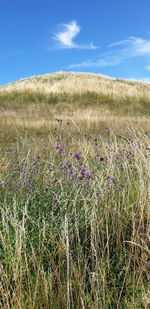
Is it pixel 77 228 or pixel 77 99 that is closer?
pixel 77 228

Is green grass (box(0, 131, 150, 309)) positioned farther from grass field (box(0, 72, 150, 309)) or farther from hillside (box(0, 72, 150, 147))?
hillside (box(0, 72, 150, 147))

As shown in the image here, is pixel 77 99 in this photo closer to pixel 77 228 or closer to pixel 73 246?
pixel 73 246

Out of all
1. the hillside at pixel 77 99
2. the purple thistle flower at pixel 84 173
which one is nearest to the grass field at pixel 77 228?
the purple thistle flower at pixel 84 173

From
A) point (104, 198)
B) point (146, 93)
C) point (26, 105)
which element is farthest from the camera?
point (146, 93)

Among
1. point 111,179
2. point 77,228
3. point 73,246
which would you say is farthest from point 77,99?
point 77,228

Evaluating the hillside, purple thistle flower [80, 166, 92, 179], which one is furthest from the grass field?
the hillside

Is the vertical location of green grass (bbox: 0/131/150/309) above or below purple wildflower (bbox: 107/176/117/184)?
below

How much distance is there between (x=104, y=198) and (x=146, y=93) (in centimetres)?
2170

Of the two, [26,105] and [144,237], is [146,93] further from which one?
[144,237]

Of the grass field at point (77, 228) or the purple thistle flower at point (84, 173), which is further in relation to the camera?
the purple thistle flower at point (84, 173)

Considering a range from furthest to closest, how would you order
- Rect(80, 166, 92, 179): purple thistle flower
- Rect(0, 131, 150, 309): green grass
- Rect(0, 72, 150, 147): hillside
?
Rect(0, 72, 150, 147): hillside → Rect(80, 166, 92, 179): purple thistle flower → Rect(0, 131, 150, 309): green grass

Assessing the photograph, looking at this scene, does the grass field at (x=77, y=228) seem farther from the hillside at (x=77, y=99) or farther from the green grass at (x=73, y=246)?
the hillside at (x=77, y=99)

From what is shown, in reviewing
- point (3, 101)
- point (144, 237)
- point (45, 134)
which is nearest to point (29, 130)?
point (45, 134)

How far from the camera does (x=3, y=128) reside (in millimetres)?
11336
